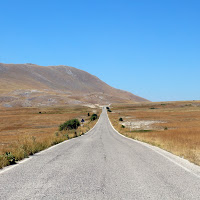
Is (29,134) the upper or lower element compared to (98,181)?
lower

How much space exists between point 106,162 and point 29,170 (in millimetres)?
3250

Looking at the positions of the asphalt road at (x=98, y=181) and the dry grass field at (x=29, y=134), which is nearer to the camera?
the asphalt road at (x=98, y=181)

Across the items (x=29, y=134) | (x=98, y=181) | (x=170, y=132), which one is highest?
(x=98, y=181)

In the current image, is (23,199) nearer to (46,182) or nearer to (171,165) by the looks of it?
(46,182)

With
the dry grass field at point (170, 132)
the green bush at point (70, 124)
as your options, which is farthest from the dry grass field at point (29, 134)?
the dry grass field at point (170, 132)

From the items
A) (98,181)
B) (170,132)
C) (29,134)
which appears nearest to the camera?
(98,181)

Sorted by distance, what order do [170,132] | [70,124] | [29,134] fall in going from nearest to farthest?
[170,132]
[29,134]
[70,124]

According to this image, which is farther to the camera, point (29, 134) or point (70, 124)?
point (70, 124)

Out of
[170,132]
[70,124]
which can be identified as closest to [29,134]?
[70,124]

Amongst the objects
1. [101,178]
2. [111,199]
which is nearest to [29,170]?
[101,178]

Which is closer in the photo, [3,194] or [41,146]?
[3,194]

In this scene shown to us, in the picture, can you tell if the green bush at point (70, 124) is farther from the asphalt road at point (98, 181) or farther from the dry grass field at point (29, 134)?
the asphalt road at point (98, 181)

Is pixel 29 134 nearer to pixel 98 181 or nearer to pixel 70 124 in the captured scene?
pixel 70 124

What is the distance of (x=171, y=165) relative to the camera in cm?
1056
